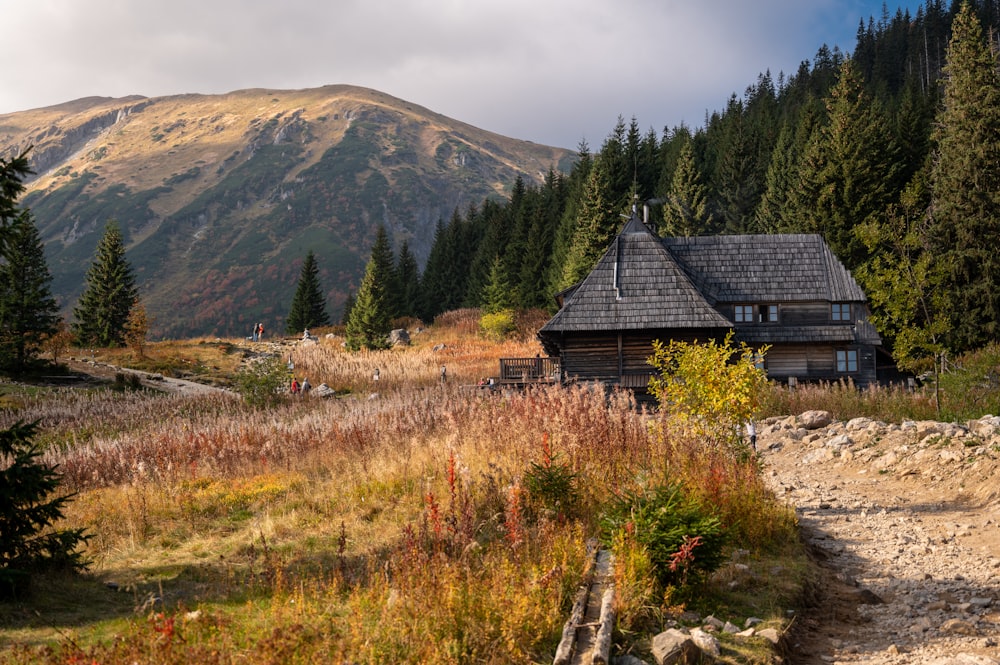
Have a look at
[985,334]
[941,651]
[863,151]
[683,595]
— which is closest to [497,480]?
[683,595]

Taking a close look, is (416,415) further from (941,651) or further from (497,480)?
(941,651)

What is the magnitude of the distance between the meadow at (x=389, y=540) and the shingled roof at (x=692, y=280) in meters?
13.8

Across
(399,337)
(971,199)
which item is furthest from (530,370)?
(399,337)

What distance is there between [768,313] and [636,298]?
22.4 ft

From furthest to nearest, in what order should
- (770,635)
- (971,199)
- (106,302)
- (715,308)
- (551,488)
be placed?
(106,302) < (971,199) < (715,308) < (551,488) < (770,635)

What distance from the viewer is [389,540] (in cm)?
876

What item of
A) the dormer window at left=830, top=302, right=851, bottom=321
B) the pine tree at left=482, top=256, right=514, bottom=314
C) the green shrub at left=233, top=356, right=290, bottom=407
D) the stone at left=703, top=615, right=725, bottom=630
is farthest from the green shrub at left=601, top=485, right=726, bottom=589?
the pine tree at left=482, top=256, right=514, bottom=314

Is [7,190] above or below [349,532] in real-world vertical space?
above

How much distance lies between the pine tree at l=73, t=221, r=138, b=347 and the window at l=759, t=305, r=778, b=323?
1538 inches

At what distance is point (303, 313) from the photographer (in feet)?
224

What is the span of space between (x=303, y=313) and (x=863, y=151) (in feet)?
156

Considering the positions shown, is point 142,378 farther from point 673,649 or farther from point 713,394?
point 673,649

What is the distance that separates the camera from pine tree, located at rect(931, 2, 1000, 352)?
116 feet

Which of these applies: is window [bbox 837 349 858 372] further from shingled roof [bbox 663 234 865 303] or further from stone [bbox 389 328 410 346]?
stone [bbox 389 328 410 346]
